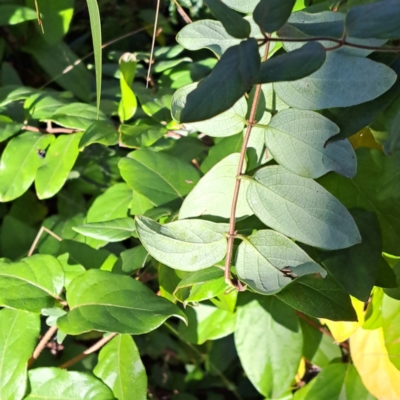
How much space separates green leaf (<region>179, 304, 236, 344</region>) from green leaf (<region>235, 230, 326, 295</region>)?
1.22 ft

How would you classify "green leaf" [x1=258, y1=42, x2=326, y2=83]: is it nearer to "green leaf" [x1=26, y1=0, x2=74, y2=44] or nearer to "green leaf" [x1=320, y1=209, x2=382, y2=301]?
"green leaf" [x1=320, y1=209, x2=382, y2=301]

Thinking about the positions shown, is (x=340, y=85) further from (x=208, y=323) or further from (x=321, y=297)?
(x=208, y=323)

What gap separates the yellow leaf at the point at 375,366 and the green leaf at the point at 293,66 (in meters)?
0.52

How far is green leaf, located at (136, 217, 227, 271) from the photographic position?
48 cm

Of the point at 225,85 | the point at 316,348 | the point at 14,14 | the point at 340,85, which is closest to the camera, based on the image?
the point at 225,85

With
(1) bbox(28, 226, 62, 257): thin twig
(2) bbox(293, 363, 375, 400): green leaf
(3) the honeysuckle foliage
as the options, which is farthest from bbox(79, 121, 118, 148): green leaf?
(2) bbox(293, 363, 375, 400): green leaf

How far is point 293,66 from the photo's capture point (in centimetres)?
33

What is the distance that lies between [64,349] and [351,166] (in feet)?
2.55

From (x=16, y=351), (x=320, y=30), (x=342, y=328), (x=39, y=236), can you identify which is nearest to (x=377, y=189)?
(x=320, y=30)

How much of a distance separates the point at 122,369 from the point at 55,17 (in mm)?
788

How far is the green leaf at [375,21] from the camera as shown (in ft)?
1.17

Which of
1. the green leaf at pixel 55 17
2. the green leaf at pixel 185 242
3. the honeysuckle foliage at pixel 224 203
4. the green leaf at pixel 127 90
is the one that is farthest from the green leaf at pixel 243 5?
the green leaf at pixel 55 17

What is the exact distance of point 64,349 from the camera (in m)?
0.98

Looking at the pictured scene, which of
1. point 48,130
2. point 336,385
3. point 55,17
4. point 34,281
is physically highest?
point 55,17
